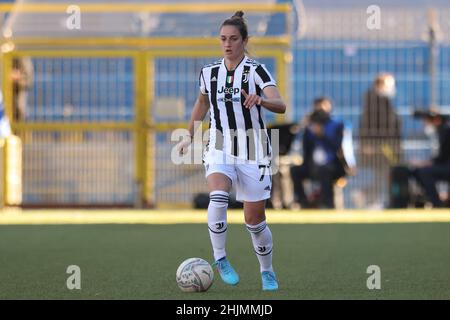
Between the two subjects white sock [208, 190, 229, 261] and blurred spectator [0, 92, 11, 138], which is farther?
blurred spectator [0, 92, 11, 138]

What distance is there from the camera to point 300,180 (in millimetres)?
21172

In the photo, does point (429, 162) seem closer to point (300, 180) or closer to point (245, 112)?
point (300, 180)

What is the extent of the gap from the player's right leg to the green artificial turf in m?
0.13

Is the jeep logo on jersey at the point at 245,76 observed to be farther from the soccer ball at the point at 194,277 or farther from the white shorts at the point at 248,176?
the soccer ball at the point at 194,277

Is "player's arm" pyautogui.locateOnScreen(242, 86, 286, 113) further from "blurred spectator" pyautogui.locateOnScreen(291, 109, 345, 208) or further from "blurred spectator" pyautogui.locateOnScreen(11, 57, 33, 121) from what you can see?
"blurred spectator" pyautogui.locateOnScreen(11, 57, 33, 121)

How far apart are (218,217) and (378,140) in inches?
544

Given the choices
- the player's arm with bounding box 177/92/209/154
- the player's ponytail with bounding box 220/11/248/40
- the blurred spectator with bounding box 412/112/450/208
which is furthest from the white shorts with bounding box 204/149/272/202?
the blurred spectator with bounding box 412/112/450/208

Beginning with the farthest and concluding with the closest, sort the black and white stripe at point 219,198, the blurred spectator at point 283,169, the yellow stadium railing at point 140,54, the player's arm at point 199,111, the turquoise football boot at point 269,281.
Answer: the yellow stadium railing at point 140,54 → the blurred spectator at point 283,169 → the player's arm at point 199,111 → the black and white stripe at point 219,198 → the turquoise football boot at point 269,281

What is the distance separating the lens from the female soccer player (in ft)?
29.1

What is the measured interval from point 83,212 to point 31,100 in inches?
98.4

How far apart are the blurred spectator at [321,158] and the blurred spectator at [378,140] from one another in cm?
103

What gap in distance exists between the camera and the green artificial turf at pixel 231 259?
8.51 metres

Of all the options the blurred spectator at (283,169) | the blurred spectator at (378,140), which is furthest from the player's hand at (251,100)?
the blurred spectator at (378,140)
